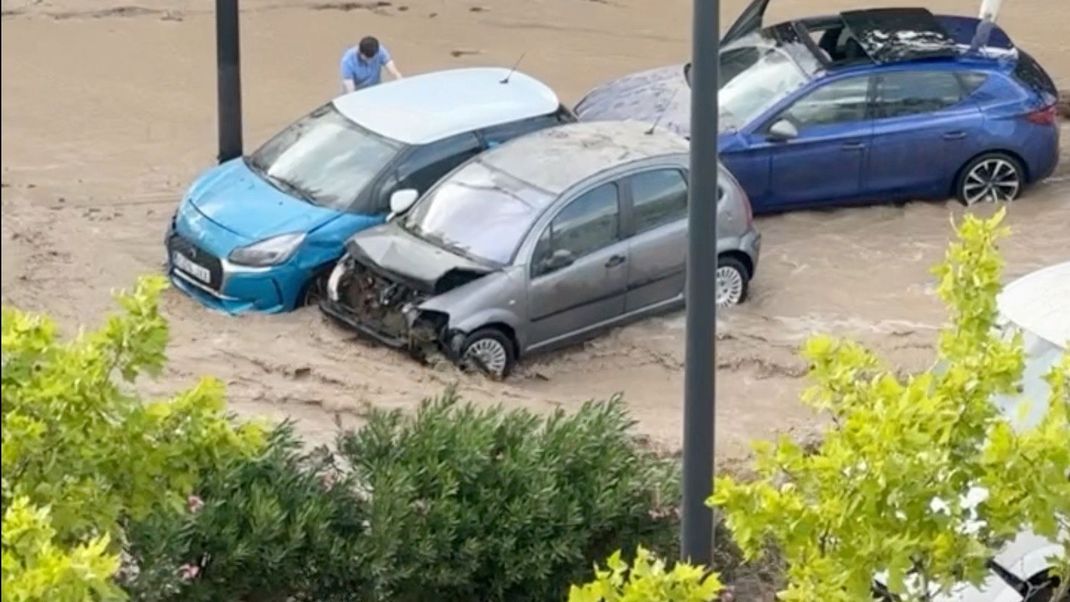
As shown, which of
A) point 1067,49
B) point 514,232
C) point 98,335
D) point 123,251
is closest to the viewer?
point 98,335

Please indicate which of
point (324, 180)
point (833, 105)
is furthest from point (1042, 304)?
point (833, 105)

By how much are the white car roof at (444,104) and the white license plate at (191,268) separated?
157 centimetres

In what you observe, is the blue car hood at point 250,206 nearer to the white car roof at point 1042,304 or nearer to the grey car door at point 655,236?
the grey car door at point 655,236

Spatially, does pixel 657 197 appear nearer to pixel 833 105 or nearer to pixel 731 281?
pixel 731 281

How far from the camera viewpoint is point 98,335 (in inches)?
221


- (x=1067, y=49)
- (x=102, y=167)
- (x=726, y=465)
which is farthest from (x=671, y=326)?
(x=1067, y=49)

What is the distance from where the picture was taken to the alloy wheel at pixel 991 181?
49.5ft

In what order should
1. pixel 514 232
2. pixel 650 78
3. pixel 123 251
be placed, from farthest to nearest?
pixel 650 78, pixel 123 251, pixel 514 232

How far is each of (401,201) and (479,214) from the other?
0.68 m

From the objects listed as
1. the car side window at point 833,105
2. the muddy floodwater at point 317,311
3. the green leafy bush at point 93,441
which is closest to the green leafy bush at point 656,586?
the green leafy bush at point 93,441

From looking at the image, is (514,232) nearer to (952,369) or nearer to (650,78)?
(650,78)

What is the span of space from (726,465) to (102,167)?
7.66 meters

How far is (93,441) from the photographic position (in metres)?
5.47

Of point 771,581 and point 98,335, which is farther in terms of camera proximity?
point 771,581
